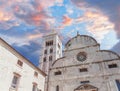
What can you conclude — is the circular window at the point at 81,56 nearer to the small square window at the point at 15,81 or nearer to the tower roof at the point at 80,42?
the tower roof at the point at 80,42

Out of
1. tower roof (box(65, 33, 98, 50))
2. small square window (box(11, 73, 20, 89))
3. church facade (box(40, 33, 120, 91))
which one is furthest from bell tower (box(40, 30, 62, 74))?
small square window (box(11, 73, 20, 89))

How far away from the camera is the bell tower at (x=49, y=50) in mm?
46522

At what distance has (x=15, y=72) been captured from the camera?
1500 centimetres

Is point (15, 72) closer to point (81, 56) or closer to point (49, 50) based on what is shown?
point (81, 56)

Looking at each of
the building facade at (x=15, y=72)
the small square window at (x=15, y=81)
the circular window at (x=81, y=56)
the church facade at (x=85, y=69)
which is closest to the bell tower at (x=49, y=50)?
the church facade at (x=85, y=69)

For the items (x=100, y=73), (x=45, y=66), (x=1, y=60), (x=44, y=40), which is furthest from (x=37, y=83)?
(x=44, y=40)

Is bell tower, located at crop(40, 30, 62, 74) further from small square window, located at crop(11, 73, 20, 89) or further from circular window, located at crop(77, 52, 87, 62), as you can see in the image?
small square window, located at crop(11, 73, 20, 89)

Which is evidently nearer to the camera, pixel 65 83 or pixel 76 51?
pixel 65 83

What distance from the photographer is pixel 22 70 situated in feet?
53.8

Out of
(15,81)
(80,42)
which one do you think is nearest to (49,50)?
(80,42)

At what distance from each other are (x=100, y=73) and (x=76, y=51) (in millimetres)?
5808

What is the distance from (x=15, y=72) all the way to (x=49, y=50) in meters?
35.3

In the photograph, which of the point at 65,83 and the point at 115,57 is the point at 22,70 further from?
the point at 115,57

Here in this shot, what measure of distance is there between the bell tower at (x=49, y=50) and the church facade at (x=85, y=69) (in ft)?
69.4
